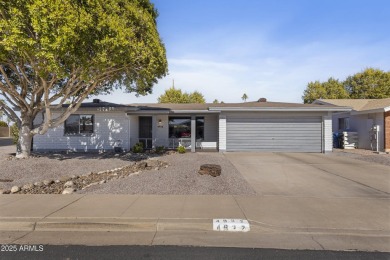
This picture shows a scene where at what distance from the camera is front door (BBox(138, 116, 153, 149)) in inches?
820

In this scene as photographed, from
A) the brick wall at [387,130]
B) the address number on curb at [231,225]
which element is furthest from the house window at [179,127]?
the address number on curb at [231,225]

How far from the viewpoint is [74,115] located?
1903 centimetres

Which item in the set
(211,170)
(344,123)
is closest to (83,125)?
(211,170)

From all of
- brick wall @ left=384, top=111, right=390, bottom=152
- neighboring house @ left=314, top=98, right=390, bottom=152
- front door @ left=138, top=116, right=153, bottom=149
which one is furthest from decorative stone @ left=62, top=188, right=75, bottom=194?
brick wall @ left=384, top=111, right=390, bottom=152

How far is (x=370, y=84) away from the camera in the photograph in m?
Result: 42.9

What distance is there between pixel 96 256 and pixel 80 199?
10.7 ft

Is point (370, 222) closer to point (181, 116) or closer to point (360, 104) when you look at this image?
point (181, 116)

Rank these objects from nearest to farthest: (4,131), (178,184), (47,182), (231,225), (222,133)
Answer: (231,225), (178,184), (47,182), (222,133), (4,131)

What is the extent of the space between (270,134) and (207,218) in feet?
46.8

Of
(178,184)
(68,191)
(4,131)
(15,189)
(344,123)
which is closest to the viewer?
(68,191)

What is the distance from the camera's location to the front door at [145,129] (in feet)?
68.3

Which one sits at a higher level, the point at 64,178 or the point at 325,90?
the point at 325,90

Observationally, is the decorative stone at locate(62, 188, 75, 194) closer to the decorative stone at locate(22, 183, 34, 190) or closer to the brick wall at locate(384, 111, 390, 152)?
the decorative stone at locate(22, 183, 34, 190)

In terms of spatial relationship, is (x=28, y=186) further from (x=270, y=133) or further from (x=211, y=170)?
(x=270, y=133)
